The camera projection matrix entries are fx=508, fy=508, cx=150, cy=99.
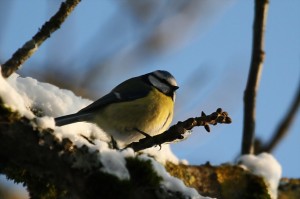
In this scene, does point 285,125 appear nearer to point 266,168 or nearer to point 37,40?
point 266,168

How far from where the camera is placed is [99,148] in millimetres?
1395

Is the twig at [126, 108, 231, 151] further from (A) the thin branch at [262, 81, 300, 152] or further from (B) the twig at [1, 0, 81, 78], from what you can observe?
(A) the thin branch at [262, 81, 300, 152]

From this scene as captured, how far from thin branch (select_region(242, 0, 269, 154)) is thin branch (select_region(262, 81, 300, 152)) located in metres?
0.24

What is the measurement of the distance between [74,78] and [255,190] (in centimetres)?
146

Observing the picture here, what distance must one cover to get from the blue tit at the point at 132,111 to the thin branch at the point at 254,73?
1.51 feet

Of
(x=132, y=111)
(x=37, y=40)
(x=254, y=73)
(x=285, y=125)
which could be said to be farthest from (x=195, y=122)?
(x=285, y=125)

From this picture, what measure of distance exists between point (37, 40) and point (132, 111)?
116cm

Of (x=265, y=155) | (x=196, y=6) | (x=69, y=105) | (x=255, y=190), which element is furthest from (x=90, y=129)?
(x=196, y=6)

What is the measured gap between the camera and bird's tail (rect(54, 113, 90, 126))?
212cm

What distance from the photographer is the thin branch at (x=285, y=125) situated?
9.28 ft

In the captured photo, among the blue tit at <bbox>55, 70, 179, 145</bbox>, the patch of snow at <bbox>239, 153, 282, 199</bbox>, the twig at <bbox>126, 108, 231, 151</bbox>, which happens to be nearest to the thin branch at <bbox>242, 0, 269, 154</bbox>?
the patch of snow at <bbox>239, 153, 282, 199</bbox>

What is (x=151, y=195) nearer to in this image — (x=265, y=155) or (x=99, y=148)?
(x=99, y=148)

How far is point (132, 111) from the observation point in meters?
2.80

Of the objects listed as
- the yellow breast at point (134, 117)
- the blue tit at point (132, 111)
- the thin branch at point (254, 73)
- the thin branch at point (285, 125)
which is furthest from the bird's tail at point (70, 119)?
the thin branch at point (285, 125)
